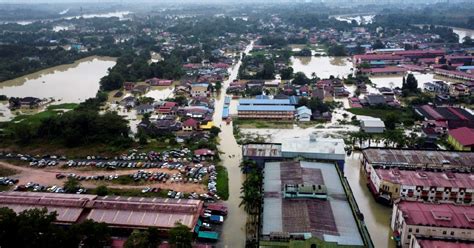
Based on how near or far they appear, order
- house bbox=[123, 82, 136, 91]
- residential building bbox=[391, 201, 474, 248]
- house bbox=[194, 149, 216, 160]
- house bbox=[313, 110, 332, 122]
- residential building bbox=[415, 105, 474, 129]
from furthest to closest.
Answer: house bbox=[123, 82, 136, 91] → house bbox=[313, 110, 332, 122] → residential building bbox=[415, 105, 474, 129] → house bbox=[194, 149, 216, 160] → residential building bbox=[391, 201, 474, 248]

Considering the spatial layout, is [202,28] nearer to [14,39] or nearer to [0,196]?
[14,39]

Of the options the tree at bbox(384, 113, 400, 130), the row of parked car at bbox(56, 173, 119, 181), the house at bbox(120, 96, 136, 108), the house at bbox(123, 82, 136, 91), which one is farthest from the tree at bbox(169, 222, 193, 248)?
the house at bbox(123, 82, 136, 91)

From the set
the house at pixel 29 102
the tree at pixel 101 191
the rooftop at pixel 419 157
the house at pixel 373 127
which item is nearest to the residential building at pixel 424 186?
the rooftop at pixel 419 157

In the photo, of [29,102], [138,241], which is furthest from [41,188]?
[29,102]

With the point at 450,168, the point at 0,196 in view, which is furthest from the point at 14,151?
the point at 450,168

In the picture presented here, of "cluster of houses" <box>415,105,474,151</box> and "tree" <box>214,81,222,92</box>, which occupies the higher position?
"tree" <box>214,81,222,92</box>

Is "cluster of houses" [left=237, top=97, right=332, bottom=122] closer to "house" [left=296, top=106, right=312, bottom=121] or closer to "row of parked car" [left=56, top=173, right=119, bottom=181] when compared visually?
"house" [left=296, top=106, right=312, bottom=121]
